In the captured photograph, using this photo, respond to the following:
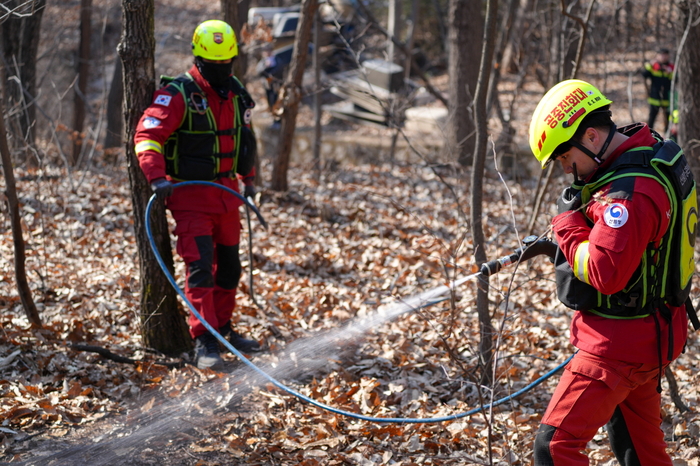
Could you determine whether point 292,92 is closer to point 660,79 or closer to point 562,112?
point 562,112

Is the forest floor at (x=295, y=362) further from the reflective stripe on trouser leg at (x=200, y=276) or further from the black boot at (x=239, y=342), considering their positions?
the reflective stripe on trouser leg at (x=200, y=276)

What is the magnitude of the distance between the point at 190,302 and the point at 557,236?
305 centimetres

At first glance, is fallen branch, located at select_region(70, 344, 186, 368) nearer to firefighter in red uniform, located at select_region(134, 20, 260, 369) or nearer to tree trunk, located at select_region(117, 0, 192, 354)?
tree trunk, located at select_region(117, 0, 192, 354)

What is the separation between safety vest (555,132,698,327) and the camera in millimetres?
2707

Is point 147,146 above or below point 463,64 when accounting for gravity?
below

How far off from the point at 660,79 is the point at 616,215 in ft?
39.9

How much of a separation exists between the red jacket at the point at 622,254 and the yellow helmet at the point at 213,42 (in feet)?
10.2

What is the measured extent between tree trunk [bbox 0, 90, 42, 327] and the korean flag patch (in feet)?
3.41

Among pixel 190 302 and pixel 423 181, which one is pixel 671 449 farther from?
pixel 423 181

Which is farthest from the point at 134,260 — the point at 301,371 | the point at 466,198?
the point at 466,198

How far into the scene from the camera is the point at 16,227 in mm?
4629

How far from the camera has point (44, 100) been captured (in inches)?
578

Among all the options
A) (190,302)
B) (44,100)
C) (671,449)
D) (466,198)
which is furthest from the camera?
(44,100)

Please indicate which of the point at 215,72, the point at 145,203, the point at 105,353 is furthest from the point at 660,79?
the point at 105,353
